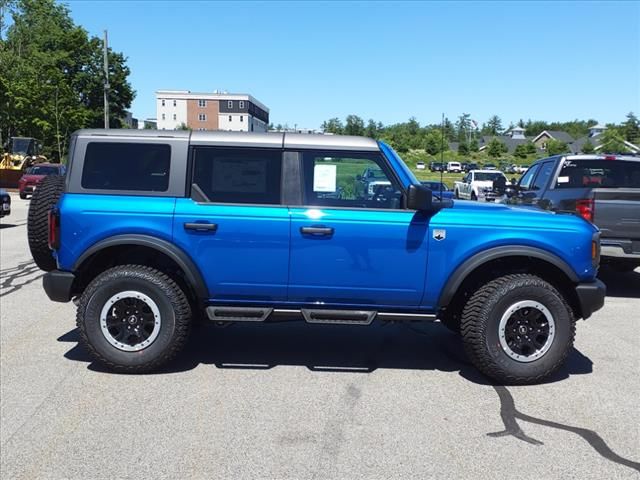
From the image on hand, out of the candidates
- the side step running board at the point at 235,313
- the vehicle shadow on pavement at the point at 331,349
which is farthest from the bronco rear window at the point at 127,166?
the vehicle shadow on pavement at the point at 331,349

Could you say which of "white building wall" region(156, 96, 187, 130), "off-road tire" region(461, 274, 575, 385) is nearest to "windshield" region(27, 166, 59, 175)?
"off-road tire" region(461, 274, 575, 385)

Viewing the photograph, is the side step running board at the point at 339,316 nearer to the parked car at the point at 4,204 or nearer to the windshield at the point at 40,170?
the parked car at the point at 4,204

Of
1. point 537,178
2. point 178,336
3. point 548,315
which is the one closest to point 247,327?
point 178,336

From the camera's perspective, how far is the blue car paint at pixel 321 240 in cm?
472

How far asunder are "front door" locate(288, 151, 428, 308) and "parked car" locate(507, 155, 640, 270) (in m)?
2.60

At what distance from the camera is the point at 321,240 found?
4719mm

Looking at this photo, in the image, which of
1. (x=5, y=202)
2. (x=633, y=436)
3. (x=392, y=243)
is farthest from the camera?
(x=5, y=202)

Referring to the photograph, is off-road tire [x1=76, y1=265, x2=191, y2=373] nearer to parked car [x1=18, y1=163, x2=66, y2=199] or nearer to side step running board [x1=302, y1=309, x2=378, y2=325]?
side step running board [x1=302, y1=309, x2=378, y2=325]

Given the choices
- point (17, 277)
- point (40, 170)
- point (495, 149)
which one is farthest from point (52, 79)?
point (495, 149)

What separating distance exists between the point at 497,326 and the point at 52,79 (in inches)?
1752

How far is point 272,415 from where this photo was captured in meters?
4.12

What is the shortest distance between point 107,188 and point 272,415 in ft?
7.47

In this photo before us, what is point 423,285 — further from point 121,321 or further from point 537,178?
point 537,178

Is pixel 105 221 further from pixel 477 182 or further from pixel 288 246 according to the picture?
pixel 477 182
